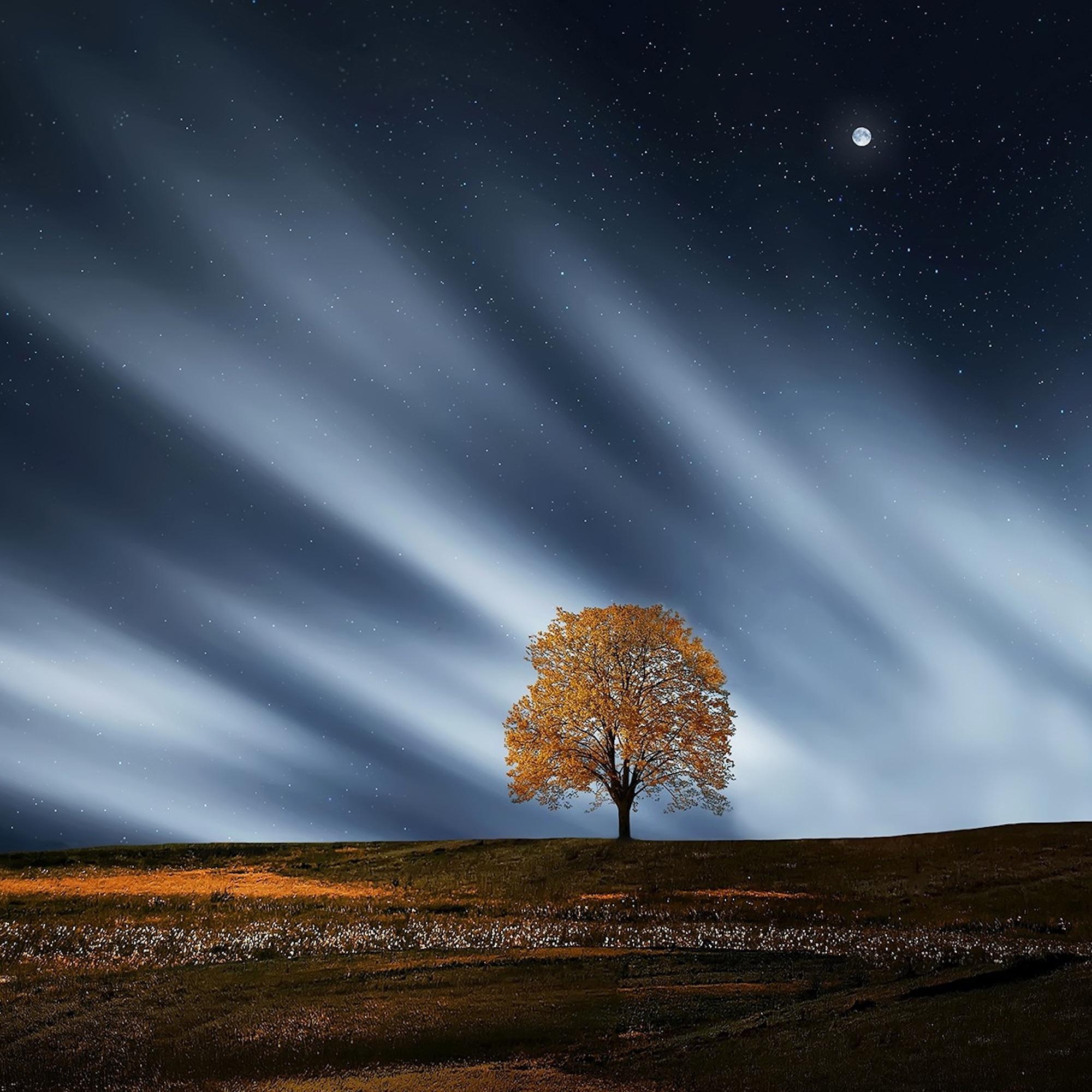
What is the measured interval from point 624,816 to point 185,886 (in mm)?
24450

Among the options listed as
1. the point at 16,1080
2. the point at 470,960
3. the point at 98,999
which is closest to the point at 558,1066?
the point at 16,1080

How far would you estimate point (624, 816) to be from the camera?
49750 millimetres

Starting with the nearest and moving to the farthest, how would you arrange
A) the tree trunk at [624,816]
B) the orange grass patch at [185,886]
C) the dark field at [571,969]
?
the dark field at [571,969], the orange grass patch at [185,886], the tree trunk at [624,816]

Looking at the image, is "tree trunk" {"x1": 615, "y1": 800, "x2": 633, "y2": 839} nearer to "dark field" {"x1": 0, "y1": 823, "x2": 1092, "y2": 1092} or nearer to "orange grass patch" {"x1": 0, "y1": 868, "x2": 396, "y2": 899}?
"dark field" {"x1": 0, "y1": 823, "x2": 1092, "y2": 1092}

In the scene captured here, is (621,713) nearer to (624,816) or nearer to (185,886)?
(624,816)

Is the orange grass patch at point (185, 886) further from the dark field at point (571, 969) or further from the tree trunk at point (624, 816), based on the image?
the tree trunk at point (624, 816)

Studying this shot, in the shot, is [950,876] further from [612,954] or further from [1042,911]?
[612,954]

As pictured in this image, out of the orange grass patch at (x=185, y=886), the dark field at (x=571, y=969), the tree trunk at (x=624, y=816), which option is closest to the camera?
the dark field at (x=571, y=969)

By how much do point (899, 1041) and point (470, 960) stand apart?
13.8 meters

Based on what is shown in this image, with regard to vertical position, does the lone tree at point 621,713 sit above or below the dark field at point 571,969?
above

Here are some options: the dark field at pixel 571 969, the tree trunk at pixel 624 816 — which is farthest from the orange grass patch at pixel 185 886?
the tree trunk at pixel 624 816

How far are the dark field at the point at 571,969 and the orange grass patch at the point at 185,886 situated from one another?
0.81ft

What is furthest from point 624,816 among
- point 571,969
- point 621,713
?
point 571,969

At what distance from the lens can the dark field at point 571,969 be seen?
11.8 metres
